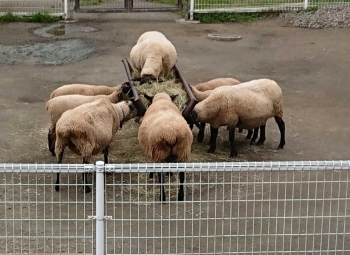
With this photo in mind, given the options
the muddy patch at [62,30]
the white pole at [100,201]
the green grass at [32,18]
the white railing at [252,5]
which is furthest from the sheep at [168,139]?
the white railing at [252,5]

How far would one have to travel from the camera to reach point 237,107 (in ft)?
29.0

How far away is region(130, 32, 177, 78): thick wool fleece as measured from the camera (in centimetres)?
1023

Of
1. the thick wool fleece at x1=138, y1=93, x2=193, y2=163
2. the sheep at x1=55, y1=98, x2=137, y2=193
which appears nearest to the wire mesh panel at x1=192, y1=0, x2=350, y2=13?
the sheep at x1=55, y1=98, x2=137, y2=193

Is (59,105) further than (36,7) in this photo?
No

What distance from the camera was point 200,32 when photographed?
16.3 m

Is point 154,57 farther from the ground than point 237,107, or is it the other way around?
point 154,57

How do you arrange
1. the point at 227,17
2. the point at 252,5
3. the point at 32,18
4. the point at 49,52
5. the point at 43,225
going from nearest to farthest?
the point at 43,225 < the point at 49,52 < the point at 32,18 < the point at 227,17 < the point at 252,5

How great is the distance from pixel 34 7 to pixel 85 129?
10.7 metres

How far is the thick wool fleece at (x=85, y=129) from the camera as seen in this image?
7531 millimetres

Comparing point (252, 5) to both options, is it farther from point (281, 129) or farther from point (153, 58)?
point (281, 129)

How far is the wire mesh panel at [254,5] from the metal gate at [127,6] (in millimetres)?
630

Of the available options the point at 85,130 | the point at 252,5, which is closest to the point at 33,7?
the point at 252,5

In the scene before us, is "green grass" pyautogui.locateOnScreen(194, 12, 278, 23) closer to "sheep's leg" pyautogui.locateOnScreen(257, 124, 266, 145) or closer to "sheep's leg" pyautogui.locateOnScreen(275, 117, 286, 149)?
"sheep's leg" pyautogui.locateOnScreen(257, 124, 266, 145)

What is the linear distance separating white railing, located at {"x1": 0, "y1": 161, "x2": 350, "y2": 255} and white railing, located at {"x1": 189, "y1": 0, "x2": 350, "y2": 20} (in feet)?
32.5
